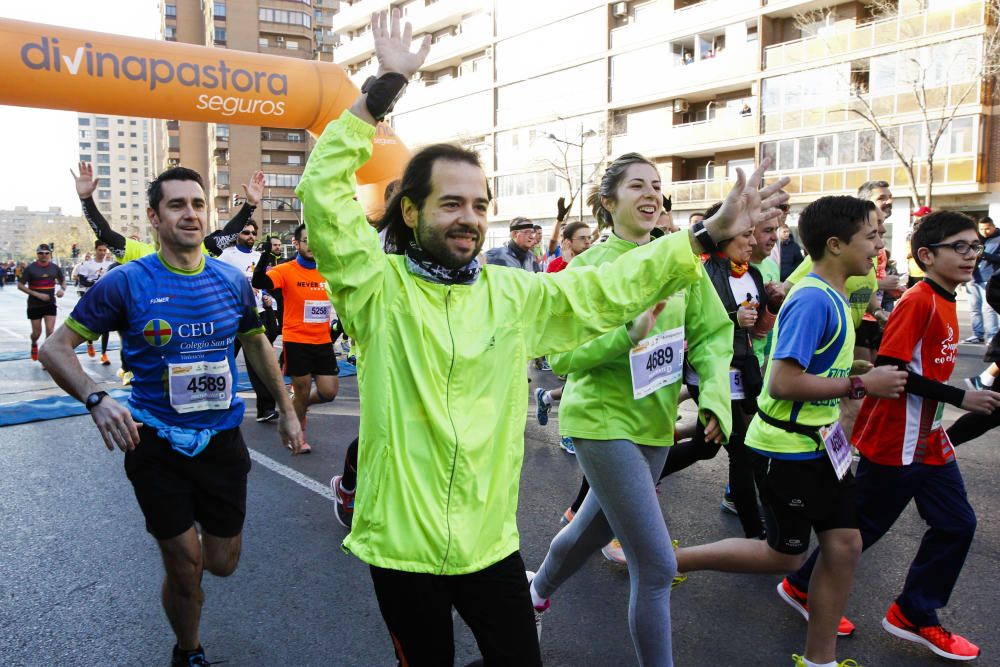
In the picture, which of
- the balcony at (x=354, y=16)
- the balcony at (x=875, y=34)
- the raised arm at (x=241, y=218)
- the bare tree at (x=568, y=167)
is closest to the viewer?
the raised arm at (x=241, y=218)

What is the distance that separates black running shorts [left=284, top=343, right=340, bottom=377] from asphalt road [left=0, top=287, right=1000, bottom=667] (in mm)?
1196

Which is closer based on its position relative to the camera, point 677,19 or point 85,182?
point 85,182

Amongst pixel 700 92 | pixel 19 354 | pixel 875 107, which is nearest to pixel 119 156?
pixel 700 92

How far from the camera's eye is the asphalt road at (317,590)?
3.26 meters

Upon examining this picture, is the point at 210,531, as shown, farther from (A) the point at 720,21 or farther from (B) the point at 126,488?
(A) the point at 720,21

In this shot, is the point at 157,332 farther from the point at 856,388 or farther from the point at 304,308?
the point at 304,308

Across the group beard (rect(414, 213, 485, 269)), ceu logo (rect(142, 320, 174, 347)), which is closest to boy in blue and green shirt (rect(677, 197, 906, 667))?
beard (rect(414, 213, 485, 269))

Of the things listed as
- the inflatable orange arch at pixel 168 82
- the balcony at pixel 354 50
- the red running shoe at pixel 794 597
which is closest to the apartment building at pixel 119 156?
the balcony at pixel 354 50

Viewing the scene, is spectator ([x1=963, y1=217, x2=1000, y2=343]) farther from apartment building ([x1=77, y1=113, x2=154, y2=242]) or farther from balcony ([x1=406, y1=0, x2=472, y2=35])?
apartment building ([x1=77, y1=113, x2=154, y2=242])

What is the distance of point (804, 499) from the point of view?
288cm

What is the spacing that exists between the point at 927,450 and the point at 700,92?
113 ft

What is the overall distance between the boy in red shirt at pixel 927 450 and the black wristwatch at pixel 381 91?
91.0 inches

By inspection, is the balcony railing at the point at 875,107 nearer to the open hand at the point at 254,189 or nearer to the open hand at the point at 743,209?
the open hand at the point at 254,189

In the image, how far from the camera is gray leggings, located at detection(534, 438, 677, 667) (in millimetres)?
2721
